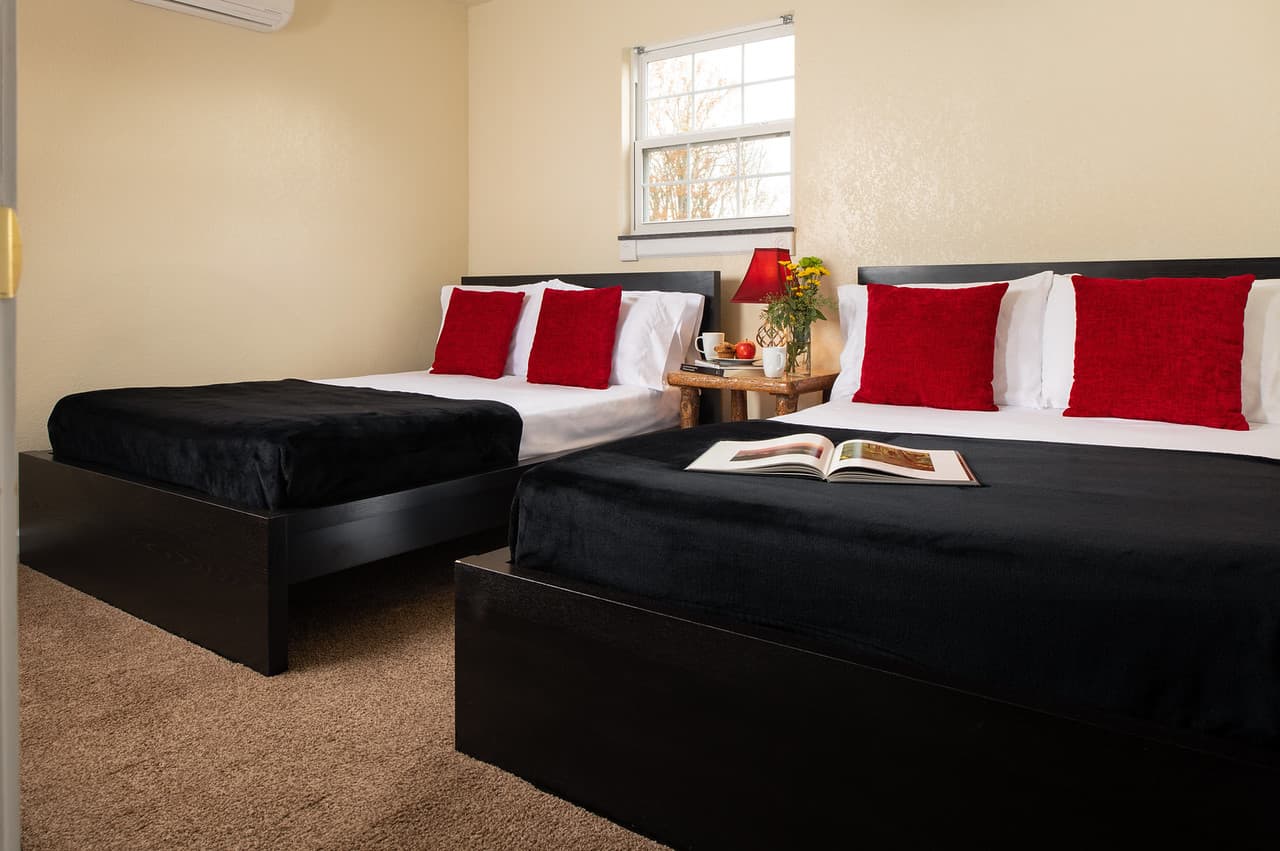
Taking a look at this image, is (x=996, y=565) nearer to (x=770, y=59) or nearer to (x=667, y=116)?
(x=770, y=59)

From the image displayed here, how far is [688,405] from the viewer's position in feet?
12.4

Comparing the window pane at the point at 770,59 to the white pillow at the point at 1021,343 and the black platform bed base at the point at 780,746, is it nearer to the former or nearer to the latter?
the white pillow at the point at 1021,343

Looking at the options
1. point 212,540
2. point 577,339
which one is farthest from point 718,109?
point 212,540

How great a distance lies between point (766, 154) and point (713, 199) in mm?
337

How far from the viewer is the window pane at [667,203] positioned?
4.46 m

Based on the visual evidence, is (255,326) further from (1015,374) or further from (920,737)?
(920,737)

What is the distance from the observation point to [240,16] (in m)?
3.80

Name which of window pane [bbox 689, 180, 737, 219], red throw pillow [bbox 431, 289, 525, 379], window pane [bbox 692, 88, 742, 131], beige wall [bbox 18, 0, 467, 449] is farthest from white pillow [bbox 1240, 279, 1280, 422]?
beige wall [bbox 18, 0, 467, 449]

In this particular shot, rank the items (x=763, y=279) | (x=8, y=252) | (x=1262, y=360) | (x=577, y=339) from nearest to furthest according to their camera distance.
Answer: (x=8, y=252), (x=1262, y=360), (x=763, y=279), (x=577, y=339)

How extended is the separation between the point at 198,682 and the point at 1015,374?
103 inches

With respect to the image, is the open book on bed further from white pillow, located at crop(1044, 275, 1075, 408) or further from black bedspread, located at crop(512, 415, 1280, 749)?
white pillow, located at crop(1044, 275, 1075, 408)

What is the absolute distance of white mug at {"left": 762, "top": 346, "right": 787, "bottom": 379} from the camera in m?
3.60

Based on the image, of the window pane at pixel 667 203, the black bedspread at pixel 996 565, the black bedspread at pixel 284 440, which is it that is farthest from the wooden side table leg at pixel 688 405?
the black bedspread at pixel 996 565

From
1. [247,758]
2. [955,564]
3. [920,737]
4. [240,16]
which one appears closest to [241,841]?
[247,758]
